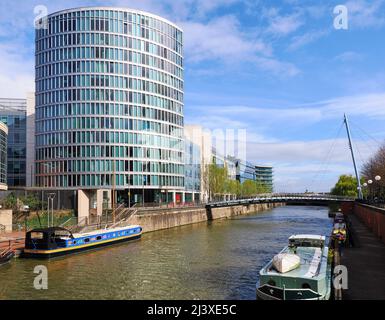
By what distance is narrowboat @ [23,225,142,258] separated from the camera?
132 feet

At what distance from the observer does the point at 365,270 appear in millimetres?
26625

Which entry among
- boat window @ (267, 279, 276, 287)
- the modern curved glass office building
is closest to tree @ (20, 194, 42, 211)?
the modern curved glass office building

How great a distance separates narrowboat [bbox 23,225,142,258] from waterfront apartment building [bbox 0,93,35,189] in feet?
226

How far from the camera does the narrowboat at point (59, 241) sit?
1588 inches

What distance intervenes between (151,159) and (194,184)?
33970mm

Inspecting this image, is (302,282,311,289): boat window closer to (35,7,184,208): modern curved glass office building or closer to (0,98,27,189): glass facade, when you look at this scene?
(35,7,184,208): modern curved glass office building

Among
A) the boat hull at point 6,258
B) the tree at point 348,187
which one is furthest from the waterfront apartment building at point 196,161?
the boat hull at point 6,258

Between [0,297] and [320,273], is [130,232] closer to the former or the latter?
[0,297]

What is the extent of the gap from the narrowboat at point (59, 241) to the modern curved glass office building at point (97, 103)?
50171 millimetres

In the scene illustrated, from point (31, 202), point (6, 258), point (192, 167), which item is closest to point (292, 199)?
point (192, 167)

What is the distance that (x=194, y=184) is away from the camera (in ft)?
446

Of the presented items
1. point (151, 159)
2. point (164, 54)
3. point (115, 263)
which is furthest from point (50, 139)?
point (115, 263)

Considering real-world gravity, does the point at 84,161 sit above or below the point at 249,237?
above

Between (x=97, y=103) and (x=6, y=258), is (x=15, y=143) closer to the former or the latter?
(x=97, y=103)
